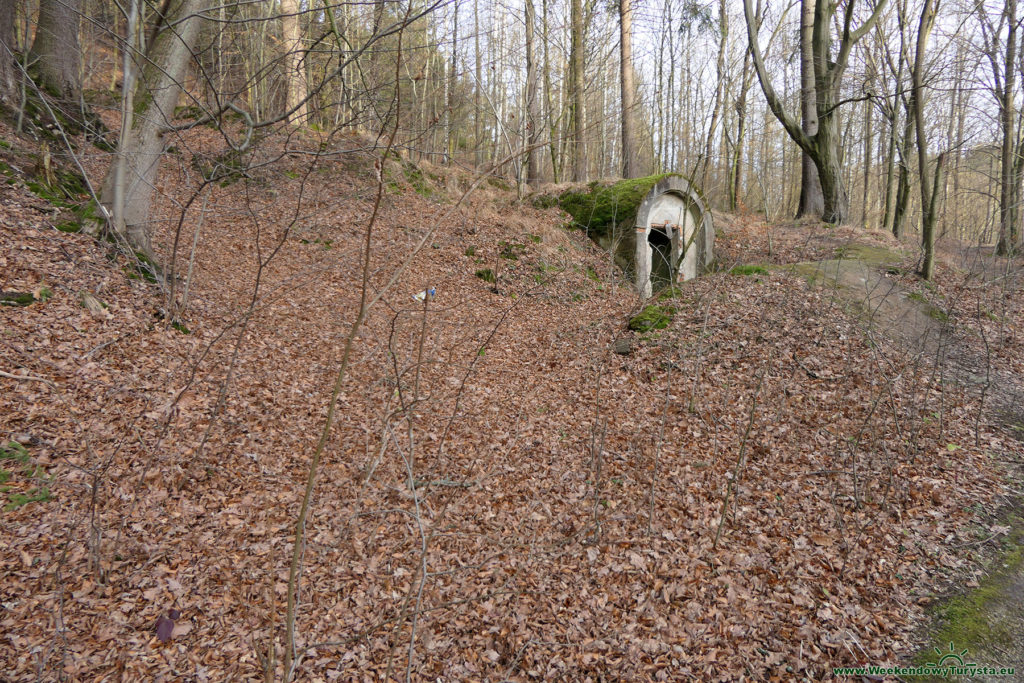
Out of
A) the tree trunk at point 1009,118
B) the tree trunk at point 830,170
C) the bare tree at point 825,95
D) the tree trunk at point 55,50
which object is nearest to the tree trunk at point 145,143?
the tree trunk at point 55,50

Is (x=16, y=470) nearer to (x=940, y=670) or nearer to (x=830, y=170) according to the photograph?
(x=940, y=670)

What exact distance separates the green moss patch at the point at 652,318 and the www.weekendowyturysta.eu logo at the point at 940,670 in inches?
212

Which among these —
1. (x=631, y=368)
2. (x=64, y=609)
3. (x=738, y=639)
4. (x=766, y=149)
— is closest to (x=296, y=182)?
(x=631, y=368)

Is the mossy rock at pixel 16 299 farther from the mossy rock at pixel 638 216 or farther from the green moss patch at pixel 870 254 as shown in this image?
the green moss patch at pixel 870 254

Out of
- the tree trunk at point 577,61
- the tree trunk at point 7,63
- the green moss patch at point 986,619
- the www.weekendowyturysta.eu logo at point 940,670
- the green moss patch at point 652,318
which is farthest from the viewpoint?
the tree trunk at point 577,61

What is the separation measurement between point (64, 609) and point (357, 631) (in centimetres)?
158

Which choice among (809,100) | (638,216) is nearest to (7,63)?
(638,216)

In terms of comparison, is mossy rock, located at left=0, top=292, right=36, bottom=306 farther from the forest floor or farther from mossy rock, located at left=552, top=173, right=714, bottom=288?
mossy rock, located at left=552, top=173, right=714, bottom=288

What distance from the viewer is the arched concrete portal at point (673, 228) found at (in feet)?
35.0

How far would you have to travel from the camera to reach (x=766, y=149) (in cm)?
2588

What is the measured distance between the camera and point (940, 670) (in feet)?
9.71

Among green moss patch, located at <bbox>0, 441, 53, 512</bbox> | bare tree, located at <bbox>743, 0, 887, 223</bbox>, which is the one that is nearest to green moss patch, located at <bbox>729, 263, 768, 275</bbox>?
bare tree, located at <bbox>743, 0, 887, 223</bbox>

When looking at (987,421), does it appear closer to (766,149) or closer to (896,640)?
(896,640)

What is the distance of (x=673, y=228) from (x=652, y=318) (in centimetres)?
381
